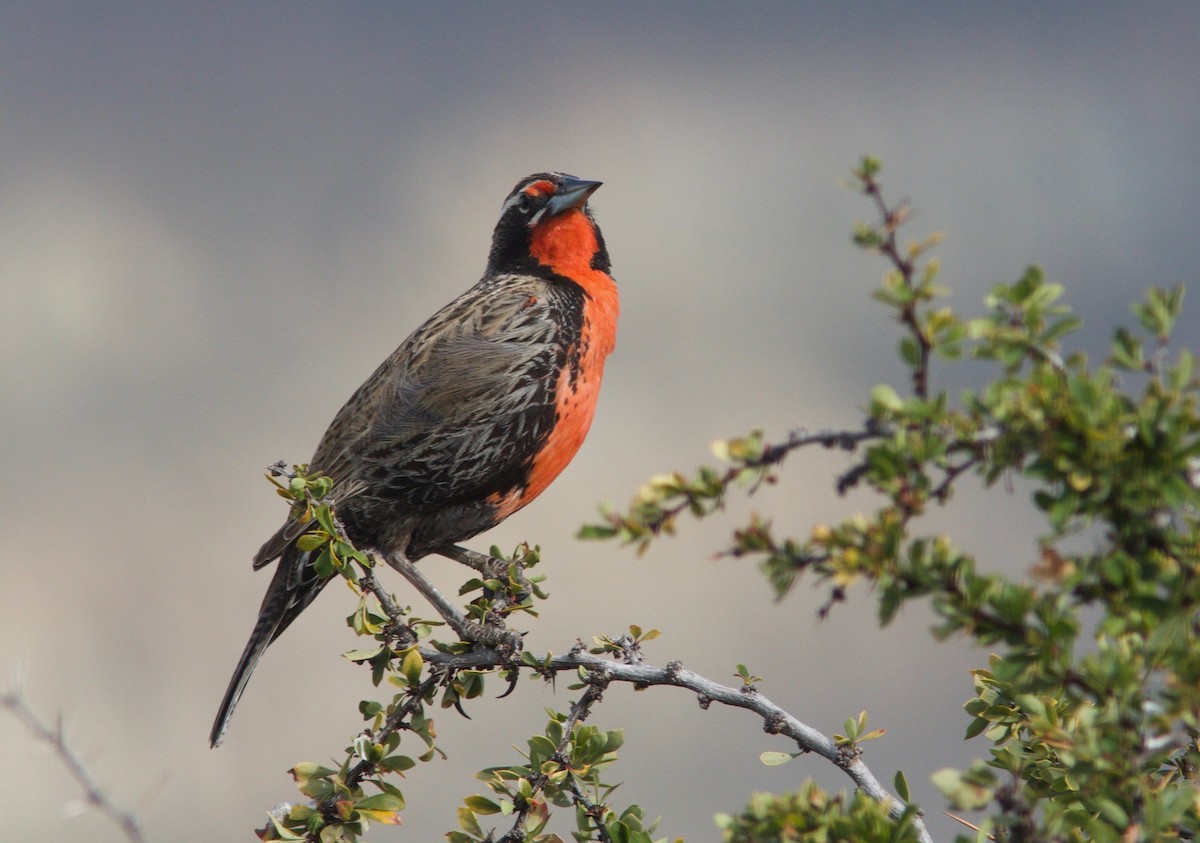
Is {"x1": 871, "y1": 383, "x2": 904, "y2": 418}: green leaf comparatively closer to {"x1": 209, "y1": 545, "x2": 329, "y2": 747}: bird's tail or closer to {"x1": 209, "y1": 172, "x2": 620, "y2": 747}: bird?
{"x1": 209, "y1": 172, "x2": 620, "y2": 747}: bird

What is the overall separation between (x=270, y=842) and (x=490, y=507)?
1254 mm

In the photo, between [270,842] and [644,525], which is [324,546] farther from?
[644,525]

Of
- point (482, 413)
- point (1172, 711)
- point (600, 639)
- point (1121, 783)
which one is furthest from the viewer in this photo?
point (482, 413)

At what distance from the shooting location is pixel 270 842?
219 centimetres

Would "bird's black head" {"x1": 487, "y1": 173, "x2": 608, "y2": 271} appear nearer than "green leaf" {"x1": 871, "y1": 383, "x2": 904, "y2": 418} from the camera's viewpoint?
No

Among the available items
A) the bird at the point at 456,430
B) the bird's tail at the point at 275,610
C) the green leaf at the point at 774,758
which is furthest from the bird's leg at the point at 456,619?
the green leaf at the point at 774,758

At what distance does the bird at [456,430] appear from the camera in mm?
3164

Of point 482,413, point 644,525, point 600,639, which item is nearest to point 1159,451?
point 644,525

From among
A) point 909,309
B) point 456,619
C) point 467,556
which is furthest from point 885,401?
point 467,556

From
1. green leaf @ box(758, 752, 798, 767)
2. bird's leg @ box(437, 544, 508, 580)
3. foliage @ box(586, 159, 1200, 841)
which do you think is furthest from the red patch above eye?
foliage @ box(586, 159, 1200, 841)

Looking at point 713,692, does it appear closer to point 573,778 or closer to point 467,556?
point 573,778

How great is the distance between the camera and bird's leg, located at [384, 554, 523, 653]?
278 cm

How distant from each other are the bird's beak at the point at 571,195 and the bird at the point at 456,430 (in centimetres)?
8

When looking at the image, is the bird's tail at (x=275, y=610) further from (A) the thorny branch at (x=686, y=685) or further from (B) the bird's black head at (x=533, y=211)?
(B) the bird's black head at (x=533, y=211)
